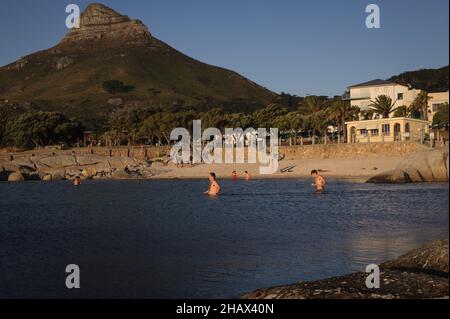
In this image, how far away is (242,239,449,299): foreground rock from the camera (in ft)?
31.4

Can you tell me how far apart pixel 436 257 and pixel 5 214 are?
26.7m

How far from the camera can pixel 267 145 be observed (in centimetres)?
7594

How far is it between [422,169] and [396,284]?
36349mm

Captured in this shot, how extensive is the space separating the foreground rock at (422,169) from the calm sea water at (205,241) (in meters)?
7.49

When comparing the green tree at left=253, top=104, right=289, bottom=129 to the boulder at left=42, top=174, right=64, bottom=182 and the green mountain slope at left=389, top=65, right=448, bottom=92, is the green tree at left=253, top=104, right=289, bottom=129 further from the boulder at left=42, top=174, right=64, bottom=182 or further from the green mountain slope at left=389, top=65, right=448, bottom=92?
the green mountain slope at left=389, top=65, right=448, bottom=92

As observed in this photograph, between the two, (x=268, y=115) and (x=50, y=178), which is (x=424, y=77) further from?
A: (x=50, y=178)

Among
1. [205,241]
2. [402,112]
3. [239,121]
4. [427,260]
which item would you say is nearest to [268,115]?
[239,121]

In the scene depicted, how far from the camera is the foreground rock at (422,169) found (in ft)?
142

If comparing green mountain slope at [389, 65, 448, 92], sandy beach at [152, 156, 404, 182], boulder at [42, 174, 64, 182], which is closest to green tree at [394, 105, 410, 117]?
sandy beach at [152, 156, 404, 182]

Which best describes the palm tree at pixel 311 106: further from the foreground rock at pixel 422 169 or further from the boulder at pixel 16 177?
the boulder at pixel 16 177

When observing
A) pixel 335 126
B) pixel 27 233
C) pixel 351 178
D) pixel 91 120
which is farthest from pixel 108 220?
pixel 91 120

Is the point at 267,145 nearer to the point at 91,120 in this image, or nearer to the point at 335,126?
the point at 335,126

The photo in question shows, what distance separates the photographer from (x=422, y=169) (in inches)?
1750

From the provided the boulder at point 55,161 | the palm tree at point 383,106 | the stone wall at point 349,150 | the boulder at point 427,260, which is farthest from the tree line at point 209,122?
the boulder at point 427,260
